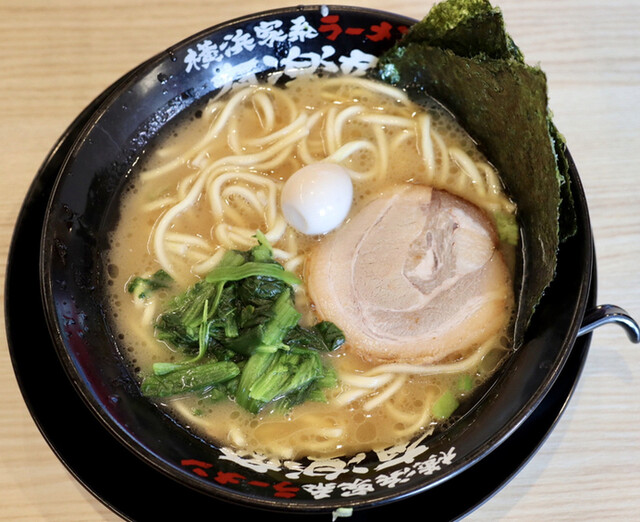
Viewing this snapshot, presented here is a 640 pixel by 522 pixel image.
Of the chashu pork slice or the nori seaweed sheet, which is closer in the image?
the nori seaweed sheet

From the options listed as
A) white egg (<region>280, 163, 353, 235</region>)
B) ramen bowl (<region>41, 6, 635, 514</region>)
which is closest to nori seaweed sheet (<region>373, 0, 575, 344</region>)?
ramen bowl (<region>41, 6, 635, 514</region>)

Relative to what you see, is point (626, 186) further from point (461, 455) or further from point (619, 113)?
point (461, 455)

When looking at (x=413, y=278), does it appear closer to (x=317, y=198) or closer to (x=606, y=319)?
(x=317, y=198)

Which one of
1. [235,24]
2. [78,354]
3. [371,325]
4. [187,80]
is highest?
[235,24]

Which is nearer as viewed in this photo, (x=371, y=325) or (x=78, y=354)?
(x=78, y=354)

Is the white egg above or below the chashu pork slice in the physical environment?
above

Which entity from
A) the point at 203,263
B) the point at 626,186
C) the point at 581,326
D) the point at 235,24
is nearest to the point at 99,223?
the point at 203,263

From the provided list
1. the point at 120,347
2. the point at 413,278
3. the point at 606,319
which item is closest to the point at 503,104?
the point at 413,278

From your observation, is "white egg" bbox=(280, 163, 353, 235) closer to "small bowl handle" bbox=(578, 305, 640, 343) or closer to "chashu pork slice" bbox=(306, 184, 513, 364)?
"chashu pork slice" bbox=(306, 184, 513, 364)
